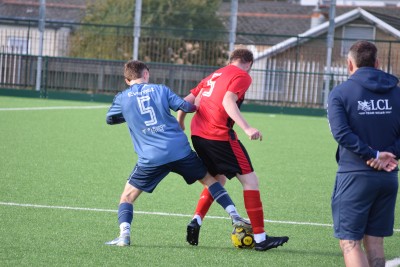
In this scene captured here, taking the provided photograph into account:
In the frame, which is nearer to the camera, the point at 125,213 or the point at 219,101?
the point at 125,213

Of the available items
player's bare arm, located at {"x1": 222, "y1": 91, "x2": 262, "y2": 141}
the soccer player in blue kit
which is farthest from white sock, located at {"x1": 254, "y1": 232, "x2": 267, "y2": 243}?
player's bare arm, located at {"x1": 222, "y1": 91, "x2": 262, "y2": 141}

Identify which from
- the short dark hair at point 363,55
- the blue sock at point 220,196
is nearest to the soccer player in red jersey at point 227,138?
the blue sock at point 220,196

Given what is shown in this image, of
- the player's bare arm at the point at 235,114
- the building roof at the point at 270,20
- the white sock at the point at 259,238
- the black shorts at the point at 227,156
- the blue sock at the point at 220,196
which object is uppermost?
the building roof at the point at 270,20

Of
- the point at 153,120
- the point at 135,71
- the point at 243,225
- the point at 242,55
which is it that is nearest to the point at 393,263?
the point at 243,225

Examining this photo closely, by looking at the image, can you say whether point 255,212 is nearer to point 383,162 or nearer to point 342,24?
point 383,162

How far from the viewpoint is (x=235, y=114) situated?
784 cm

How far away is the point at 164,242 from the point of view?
8.09m

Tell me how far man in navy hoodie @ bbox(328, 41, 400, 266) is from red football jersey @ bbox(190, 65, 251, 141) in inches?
78.5

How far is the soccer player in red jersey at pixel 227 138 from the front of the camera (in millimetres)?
7965

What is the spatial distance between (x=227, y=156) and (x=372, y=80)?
7.45ft

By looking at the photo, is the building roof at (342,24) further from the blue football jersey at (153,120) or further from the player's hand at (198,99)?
the blue football jersey at (153,120)

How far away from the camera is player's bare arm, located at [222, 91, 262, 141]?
770 cm

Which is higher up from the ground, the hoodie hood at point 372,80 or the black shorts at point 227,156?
the hoodie hood at point 372,80

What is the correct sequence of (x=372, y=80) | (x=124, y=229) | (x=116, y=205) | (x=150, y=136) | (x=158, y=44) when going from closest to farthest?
(x=372, y=80)
(x=124, y=229)
(x=150, y=136)
(x=116, y=205)
(x=158, y=44)
